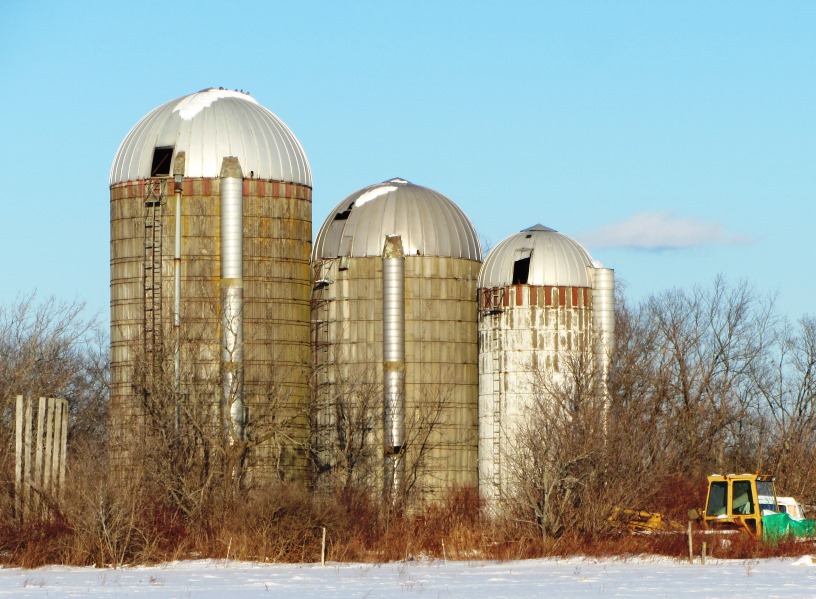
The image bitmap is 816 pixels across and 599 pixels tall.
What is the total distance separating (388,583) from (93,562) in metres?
9.83

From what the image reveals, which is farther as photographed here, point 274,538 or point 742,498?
point 274,538

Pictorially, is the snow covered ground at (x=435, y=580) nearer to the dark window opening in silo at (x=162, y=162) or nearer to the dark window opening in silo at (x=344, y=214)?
the dark window opening in silo at (x=162, y=162)

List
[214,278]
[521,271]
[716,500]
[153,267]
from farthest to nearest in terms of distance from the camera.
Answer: [521,271], [153,267], [214,278], [716,500]

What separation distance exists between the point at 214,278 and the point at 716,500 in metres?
19.9

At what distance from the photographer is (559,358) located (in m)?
57.6

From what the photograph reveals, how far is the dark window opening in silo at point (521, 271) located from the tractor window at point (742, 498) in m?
18.5

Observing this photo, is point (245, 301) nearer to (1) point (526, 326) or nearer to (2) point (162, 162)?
(2) point (162, 162)

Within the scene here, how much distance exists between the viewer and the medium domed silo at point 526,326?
A: 2256 inches

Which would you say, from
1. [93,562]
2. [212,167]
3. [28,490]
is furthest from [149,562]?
[212,167]

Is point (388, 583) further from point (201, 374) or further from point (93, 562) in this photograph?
point (201, 374)

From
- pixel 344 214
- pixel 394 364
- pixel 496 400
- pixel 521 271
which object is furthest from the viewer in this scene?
pixel 344 214

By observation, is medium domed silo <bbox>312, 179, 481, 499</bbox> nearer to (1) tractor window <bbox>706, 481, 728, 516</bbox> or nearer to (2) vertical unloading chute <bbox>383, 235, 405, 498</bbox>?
(2) vertical unloading chute <bbox>383, 235, 405, 498</bbox>

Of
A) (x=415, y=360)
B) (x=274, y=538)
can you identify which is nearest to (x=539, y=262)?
(x=415, y=360)

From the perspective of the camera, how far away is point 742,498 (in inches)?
1608
